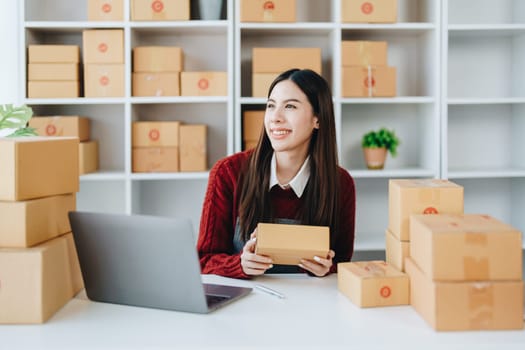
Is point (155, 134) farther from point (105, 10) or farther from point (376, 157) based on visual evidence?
point (376, 157)

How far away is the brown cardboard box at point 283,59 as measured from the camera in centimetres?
317

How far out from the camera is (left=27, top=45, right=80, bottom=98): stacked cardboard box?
314 centimetres

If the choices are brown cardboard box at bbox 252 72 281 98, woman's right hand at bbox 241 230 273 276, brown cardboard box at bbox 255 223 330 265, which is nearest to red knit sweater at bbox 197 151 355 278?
woman's right hand at bbox 241 230 273 276

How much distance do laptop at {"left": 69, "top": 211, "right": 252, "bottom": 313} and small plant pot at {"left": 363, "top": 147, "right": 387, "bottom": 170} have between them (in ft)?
6.19

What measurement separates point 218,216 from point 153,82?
3.98 ft

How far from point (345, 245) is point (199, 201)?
1454mm

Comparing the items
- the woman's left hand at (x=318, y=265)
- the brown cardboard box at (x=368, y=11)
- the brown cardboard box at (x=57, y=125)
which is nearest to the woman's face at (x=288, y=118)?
the woman's left hand at (x=318, y=265)

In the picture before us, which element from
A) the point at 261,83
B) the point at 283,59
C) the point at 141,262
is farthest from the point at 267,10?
the point at 141,262

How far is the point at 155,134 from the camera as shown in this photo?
319 centimetres

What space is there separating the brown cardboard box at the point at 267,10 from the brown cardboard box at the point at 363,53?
0.31 metres

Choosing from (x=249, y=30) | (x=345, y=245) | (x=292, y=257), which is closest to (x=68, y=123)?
(x=249, y=30)

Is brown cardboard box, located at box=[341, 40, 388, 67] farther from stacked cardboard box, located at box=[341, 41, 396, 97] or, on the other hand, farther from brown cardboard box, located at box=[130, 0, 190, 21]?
brown cardboard box, located at box=[130, 0, 190, 21]

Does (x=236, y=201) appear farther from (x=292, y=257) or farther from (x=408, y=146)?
(x=408, y=146)

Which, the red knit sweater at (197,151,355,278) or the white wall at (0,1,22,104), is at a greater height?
the white wall at (0,1,22,104)
